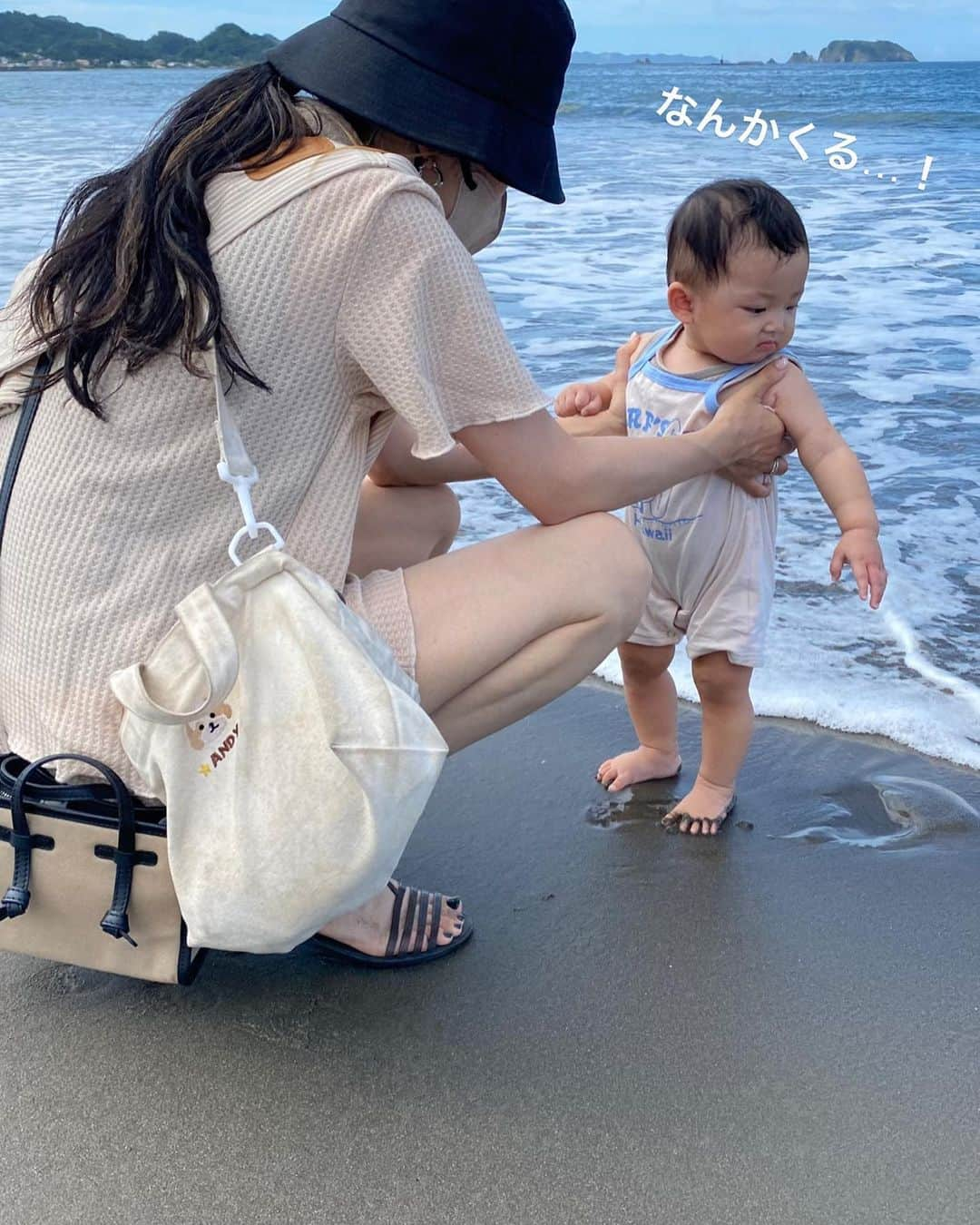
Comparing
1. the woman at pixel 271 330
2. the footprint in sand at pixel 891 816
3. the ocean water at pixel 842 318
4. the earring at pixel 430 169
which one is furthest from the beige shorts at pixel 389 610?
the ocean water at pixel 842 318


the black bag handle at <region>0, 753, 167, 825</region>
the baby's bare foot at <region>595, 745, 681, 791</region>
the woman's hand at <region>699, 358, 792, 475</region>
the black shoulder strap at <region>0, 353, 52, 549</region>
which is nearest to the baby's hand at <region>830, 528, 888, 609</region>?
the woman's hand at <region>699, 358, 792, 475</region>

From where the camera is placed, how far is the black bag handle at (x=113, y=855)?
1.82m

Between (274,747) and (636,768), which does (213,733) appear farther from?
(636,768)

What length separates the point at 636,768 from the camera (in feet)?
9.07

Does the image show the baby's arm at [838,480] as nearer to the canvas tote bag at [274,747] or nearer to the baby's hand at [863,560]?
the baby's hand at [863,560]

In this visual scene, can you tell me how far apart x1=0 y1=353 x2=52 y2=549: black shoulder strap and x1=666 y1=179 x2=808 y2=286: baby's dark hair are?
1.15m

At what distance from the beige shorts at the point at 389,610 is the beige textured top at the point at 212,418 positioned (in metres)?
0.22

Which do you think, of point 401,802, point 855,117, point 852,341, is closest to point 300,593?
point 401,802

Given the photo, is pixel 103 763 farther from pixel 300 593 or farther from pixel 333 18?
pixel 333 18

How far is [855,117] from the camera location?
19.8 metres

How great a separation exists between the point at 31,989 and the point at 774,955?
117cm

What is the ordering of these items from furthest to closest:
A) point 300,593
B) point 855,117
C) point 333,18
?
point 855,117 → point 333,18 → point 300,593

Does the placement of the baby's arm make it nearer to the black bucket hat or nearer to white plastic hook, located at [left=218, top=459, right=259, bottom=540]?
the black bucket hat

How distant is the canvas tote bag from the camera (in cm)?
162
